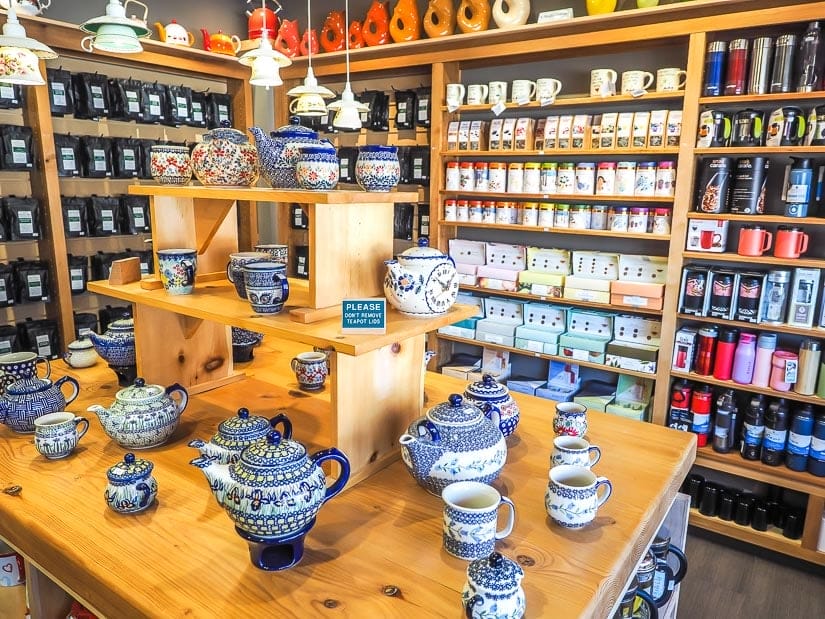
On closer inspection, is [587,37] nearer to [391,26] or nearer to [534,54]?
[534,54]

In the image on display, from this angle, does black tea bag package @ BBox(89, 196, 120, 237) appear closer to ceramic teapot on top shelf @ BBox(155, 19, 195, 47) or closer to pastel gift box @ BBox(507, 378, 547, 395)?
ceramic teapot on top shelf @ BBox(155, 19, 195, 47)

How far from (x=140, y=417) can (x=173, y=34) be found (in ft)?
9.63

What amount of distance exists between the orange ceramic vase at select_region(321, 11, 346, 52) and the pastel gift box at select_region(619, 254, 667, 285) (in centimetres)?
216

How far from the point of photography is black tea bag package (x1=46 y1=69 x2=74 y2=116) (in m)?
3.18

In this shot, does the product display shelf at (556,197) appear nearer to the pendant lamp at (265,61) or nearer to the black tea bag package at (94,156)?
the pendant lamp at (265,61)

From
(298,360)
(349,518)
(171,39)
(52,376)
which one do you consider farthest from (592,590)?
(171,39)

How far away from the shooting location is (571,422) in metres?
1.52

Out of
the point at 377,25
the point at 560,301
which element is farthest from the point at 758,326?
the point at 377,25

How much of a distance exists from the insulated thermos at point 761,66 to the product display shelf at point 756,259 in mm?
671

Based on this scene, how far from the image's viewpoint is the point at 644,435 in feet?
5.43

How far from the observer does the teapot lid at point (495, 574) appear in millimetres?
906

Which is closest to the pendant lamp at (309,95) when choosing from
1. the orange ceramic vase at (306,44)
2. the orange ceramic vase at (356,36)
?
the orange ceramic vase at (356,36)

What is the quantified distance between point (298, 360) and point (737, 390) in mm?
2098

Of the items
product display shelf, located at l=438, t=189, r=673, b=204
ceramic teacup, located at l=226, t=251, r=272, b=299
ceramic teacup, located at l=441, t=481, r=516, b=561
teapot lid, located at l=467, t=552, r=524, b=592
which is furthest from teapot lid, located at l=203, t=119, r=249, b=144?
product display shelf, located at l=438, t=189, r=673, b=204
